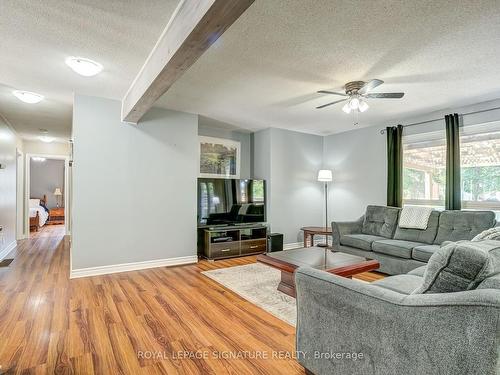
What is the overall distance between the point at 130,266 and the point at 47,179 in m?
9.09

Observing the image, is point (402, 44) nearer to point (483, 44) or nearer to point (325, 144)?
point (483, 44)

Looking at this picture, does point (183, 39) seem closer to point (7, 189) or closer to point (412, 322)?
point (412, 322)

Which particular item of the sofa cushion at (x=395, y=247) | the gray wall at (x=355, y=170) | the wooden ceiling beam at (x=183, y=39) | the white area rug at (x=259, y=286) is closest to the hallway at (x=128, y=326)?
the white area rug at (x=259, y=286)

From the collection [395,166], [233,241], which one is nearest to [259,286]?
[233,241]

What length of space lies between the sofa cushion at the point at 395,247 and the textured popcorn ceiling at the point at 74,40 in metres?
3.63

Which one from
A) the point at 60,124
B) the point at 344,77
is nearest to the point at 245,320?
the point at 344,77

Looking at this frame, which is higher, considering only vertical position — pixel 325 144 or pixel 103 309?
pixel 325 144

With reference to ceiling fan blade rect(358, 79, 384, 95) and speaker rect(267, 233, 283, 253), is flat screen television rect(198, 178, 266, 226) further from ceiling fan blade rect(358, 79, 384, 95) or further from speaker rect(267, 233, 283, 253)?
ceiling fan blade rect(358, 79, 384, 95)

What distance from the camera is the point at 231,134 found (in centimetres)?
573

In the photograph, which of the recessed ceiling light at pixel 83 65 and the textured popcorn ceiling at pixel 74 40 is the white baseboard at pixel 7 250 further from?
the recessed ceiling light at pixel 83 65

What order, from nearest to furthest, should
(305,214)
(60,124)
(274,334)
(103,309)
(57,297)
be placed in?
1. (274,334)
2. (103,309)
3. (57,297)
4. (60,124)
5. (305,214)

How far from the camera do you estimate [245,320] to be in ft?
8.08

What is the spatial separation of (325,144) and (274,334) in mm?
4710

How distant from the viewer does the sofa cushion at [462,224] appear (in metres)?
3.39
